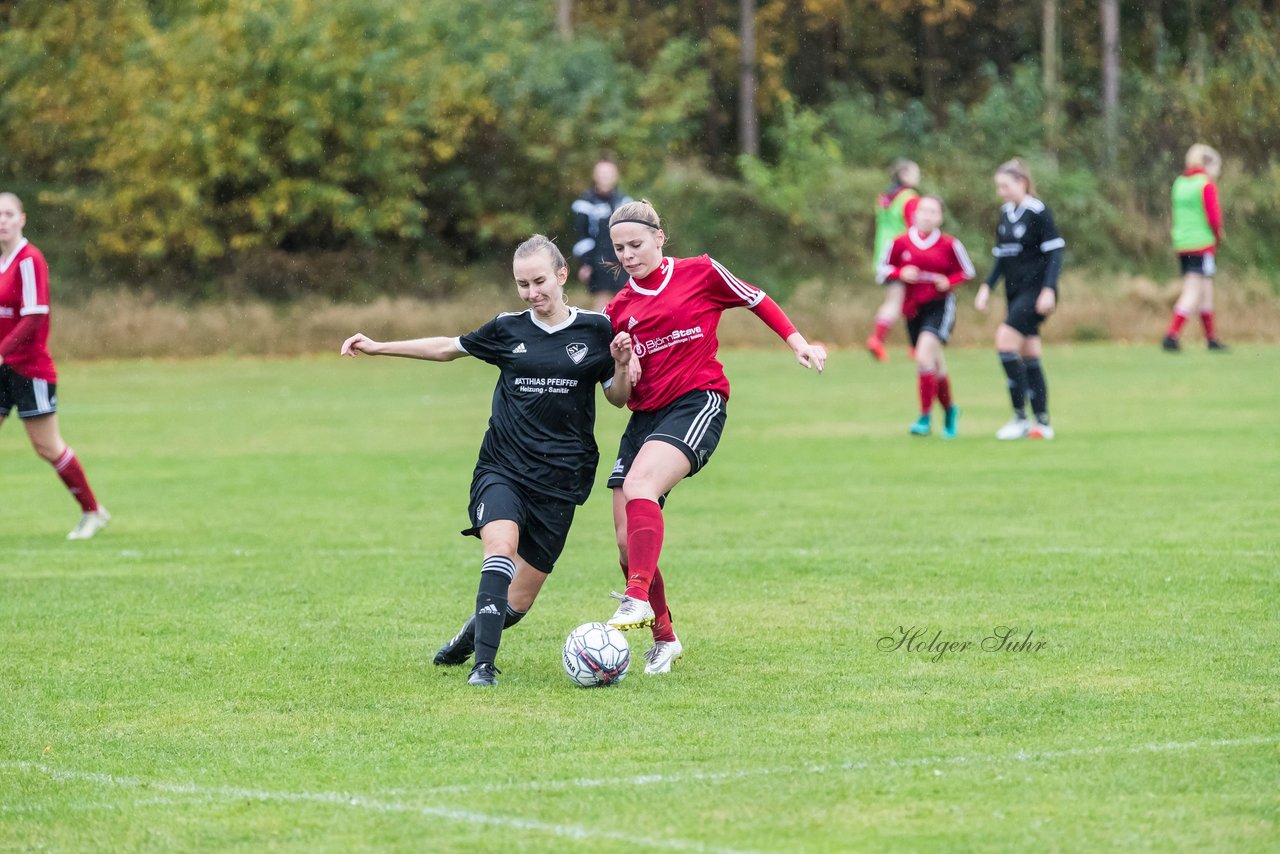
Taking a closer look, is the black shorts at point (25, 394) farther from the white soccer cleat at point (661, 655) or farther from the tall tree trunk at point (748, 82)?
the tall tree trunk at point (748, 82)

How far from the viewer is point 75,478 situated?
35.3 feet

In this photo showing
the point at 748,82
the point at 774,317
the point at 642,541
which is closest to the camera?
the point at 642,541

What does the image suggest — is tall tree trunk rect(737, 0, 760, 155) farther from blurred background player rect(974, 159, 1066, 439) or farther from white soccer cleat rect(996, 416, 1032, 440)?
white soccer cleat rect(996, 416, 1032, 440)

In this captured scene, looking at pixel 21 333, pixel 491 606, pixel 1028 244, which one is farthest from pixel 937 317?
pixel 491 606

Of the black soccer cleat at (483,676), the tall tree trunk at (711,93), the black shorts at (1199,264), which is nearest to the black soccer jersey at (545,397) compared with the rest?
the black soccer cleat at (483,676)

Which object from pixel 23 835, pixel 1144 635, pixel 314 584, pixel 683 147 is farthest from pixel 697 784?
pixel 683 147

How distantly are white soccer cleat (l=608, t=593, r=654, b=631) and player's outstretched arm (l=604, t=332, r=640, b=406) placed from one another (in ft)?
2.43

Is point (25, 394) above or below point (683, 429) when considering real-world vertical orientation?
below

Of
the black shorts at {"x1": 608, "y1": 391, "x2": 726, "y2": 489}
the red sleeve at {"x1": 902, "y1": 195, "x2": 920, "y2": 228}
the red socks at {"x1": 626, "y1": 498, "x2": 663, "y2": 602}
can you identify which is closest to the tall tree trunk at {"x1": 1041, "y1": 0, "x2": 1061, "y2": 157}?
the red sleeve at {"x1": 902, "y1": 195, "x2": 920, "y2": 228}

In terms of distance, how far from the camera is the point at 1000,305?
28391mm

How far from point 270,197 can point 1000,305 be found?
42.6 ft

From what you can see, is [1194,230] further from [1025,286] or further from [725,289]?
[725,289]

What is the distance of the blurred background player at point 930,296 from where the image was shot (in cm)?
1535

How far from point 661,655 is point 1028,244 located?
9.27 metres
